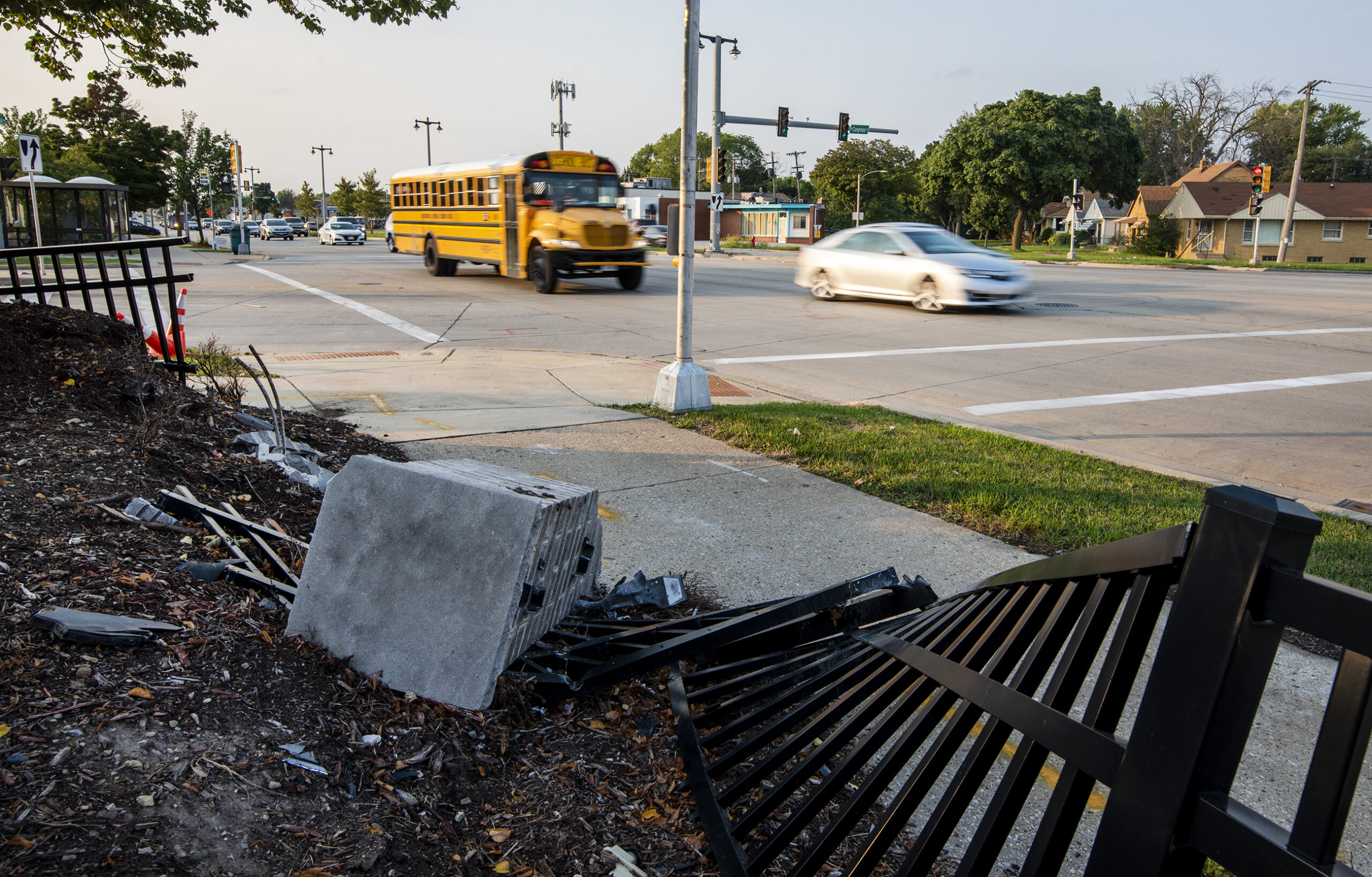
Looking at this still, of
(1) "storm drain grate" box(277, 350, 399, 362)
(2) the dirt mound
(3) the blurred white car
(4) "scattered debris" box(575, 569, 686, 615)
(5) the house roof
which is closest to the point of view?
(2) the dirt mound

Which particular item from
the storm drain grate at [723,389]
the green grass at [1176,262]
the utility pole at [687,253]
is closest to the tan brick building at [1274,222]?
the green grass at [1176,262]

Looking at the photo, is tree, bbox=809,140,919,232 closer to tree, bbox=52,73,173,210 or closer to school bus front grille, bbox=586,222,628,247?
tree, bbox=52,73,173,210

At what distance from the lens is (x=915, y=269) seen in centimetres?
1791

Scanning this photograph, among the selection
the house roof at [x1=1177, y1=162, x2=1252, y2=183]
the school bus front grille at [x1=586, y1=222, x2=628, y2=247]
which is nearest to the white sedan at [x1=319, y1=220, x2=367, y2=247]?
the school bus front grille at [x1=586, y1=222, x2=628, y2=247]

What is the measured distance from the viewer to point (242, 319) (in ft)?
53.3

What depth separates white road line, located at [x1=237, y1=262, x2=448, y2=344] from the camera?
14.3m

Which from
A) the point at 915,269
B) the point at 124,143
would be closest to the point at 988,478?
the point at 915,269

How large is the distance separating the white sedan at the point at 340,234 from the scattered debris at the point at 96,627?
59.4 metres

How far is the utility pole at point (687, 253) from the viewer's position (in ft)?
26.5

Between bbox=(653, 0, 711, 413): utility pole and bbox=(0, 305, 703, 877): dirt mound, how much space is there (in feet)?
16.3

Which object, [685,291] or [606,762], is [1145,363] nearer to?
[685,291]

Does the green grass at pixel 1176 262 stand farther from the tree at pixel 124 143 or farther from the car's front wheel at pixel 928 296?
the tree at pixel 124 143

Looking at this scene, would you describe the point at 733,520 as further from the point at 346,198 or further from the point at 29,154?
the point at 346,198

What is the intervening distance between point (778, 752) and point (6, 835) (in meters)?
1.83
